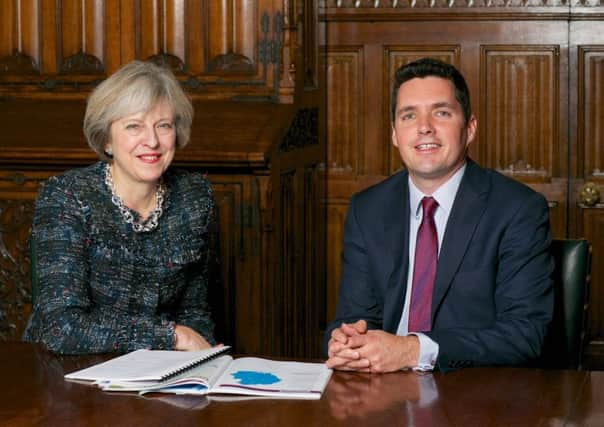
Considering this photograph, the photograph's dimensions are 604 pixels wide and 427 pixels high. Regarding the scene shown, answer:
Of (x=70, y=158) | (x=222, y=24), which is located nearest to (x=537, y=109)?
(x=222, y=24)

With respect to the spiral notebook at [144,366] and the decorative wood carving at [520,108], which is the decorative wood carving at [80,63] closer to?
the decorative wood carving at [520,108]

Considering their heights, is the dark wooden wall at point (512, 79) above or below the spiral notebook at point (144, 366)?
above

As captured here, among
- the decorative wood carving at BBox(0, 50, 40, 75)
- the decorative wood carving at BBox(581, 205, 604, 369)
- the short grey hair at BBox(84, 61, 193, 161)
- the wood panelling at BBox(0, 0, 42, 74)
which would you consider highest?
the wood panelling at BBox(0, 0, 42, 74)

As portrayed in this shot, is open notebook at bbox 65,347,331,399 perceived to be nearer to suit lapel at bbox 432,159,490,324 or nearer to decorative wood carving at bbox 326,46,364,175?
suit lapel at bbox 432,159,490,324

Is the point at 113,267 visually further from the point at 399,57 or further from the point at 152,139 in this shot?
the point at 399,57

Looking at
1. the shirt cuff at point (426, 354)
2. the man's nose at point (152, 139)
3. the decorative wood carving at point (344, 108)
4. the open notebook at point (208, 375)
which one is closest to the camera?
the open notebook at point (208, 375)

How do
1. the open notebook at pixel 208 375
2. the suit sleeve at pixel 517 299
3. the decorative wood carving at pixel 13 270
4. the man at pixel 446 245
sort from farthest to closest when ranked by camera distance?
1. the decorative wood carving at pixel 13 270
2. the man at pixel 446 245
3. the suit sleeve at pixel 517 299
4. the open notebook at pixel 208 375

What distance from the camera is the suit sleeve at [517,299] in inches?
105

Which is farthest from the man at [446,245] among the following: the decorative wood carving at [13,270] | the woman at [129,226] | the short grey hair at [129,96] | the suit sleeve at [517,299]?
the decorative wood carving at [13,270]

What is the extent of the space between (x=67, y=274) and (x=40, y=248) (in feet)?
0.38

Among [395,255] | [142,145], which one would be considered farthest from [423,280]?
[142,145]

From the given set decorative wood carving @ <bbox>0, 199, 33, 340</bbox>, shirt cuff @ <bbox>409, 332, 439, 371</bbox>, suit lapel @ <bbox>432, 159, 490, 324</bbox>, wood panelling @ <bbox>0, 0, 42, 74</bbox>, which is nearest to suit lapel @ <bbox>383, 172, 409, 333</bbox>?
suit lapel @ <bbox>432, 159, 490, 324</bbox>

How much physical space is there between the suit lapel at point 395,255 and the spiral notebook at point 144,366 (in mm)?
506

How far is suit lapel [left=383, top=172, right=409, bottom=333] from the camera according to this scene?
115 inches
